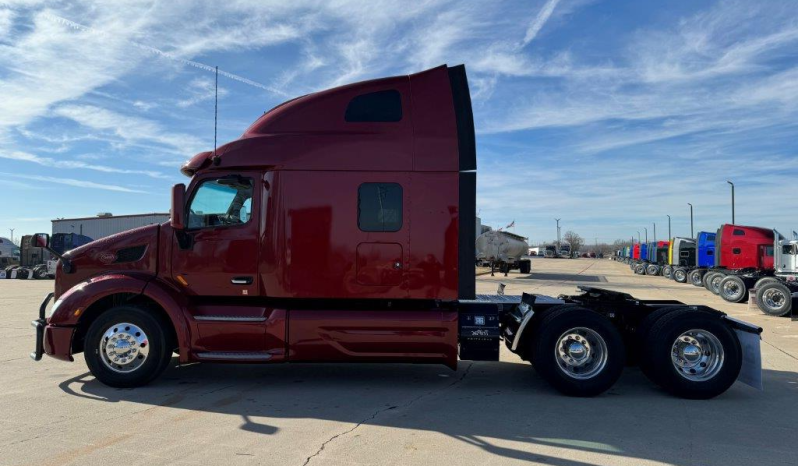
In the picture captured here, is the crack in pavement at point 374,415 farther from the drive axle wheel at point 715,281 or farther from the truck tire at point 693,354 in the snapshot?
the drive axle wheel at point 715,281

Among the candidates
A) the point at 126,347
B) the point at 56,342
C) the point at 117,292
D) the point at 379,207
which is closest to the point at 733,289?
the point at 379,207

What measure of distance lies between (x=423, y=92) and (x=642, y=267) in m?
43.6

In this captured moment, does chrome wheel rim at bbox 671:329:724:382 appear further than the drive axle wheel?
No

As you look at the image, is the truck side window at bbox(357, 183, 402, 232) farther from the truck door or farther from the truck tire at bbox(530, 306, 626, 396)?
the truck tire at bbox(530, 306, 626, 396)

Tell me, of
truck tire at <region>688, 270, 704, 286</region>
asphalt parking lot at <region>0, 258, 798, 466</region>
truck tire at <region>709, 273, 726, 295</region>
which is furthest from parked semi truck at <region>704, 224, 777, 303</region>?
asphalt parking lot at <region>0, 258, 798, 466</region>

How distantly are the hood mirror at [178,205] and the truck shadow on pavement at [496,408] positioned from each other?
1.94 metres

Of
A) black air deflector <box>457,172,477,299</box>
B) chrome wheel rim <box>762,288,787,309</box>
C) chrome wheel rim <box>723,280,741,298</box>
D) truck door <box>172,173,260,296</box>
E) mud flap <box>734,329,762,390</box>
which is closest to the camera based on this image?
mud flap <box>734,329,762,390</box>

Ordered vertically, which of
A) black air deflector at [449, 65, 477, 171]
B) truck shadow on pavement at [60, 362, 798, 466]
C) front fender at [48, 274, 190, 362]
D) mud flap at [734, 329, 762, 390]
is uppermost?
black air deflector at [449, 65, 477, 171]

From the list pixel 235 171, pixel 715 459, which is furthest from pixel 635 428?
pixel 235 171

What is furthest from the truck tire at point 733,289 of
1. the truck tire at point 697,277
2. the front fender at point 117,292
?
the front fender at point 117,292

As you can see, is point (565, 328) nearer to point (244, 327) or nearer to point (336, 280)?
point (336, 280)

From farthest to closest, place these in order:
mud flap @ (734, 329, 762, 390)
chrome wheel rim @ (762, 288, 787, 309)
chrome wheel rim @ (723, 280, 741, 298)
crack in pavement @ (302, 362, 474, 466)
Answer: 1. chrome wheel rim @ (723, 280, 741, 298)
2. chrome wheel rim @ (762, 288, 787, 309)
3. mud flap @ (734, 329, 762, 390)
4. crack in pavement @ (302, 362, 474, 466)

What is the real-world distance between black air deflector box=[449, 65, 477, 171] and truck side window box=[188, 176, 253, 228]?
102 inches

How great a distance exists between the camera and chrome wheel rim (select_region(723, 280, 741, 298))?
19.6 metres
